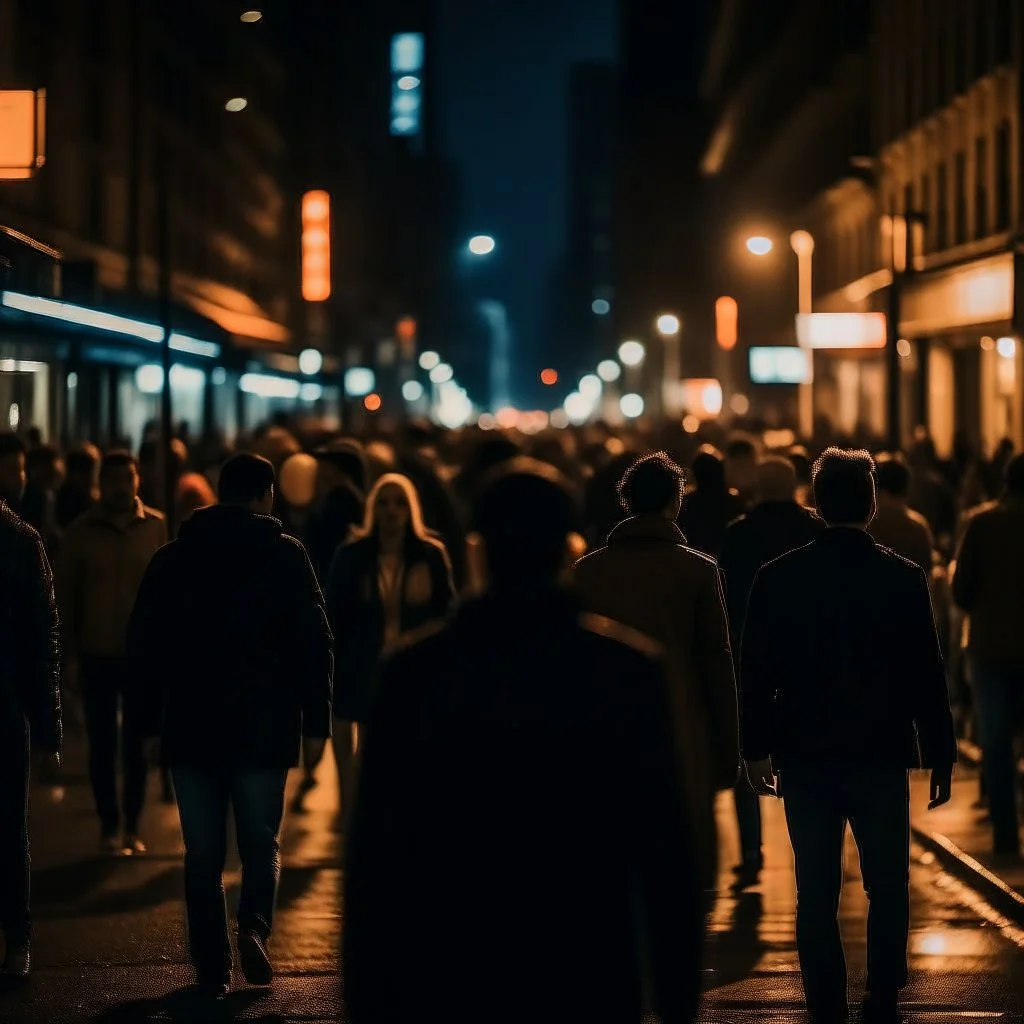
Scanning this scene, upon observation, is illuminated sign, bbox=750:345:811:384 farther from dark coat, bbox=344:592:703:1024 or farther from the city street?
dark coat, bbox=344:592:703:1024

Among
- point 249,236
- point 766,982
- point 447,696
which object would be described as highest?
point 249,236

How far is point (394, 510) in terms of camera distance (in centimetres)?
1070

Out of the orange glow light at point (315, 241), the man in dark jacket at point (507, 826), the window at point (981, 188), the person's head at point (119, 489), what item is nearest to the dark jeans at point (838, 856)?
the man in dark jacket at point (507, 826)

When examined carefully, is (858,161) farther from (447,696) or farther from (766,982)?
(447,696)

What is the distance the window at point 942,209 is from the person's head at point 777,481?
35508mm

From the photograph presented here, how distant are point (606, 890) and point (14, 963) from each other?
494 centimetres

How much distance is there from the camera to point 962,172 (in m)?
43.2

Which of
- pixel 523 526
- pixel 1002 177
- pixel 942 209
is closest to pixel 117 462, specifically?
pixel 523 526

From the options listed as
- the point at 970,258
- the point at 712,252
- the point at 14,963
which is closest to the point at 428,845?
the point at 14,963

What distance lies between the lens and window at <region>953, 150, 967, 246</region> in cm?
4300

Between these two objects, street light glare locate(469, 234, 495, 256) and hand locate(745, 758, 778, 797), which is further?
street light glare locate(469, 234, 495, 256)

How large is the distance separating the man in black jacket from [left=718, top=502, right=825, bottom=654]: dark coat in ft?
11.2

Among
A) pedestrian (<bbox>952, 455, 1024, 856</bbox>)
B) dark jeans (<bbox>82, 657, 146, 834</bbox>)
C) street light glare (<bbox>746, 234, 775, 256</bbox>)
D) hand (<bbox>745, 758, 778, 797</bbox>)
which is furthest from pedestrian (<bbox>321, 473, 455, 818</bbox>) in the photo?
street light glare (<bbox>746, 234, 775, 256</bbox>)

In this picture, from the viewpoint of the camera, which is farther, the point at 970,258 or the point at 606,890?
the point at 970,258
